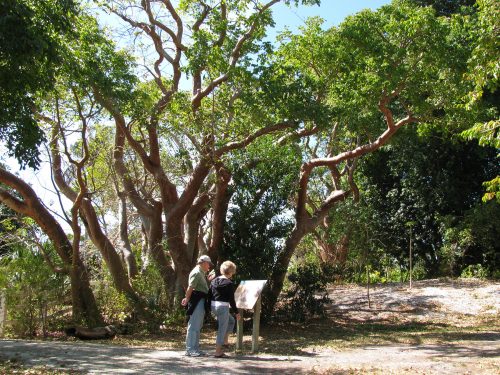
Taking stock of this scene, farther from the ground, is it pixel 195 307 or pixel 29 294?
pixel 29 294

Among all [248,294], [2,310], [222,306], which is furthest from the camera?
[2,310]

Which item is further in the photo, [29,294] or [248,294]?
[29,294]

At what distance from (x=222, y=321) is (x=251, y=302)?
0.67 m

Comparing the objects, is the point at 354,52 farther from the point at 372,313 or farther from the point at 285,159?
the point at 372,313

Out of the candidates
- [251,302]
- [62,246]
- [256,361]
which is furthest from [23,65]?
[62,246]

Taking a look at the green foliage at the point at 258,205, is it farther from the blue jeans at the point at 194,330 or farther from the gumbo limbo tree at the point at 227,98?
the blue jeans at the point at 194,330

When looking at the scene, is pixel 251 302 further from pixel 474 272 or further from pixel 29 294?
pixel 474 272

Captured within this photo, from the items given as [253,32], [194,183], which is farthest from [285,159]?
[253,32]

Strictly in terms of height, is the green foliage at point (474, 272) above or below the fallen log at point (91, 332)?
above

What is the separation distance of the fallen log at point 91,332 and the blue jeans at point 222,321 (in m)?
4.45

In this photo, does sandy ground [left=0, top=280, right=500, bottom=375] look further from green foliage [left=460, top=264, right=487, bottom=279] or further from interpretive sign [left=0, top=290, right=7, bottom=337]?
green foliage [left=460, top=264, right=487, bottom=279]

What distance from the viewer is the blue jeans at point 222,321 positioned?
8.30 metres

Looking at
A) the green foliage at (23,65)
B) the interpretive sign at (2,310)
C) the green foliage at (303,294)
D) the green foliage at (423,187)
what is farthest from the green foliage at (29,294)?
the green foliage at (423,187)

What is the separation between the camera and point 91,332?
11852mm
